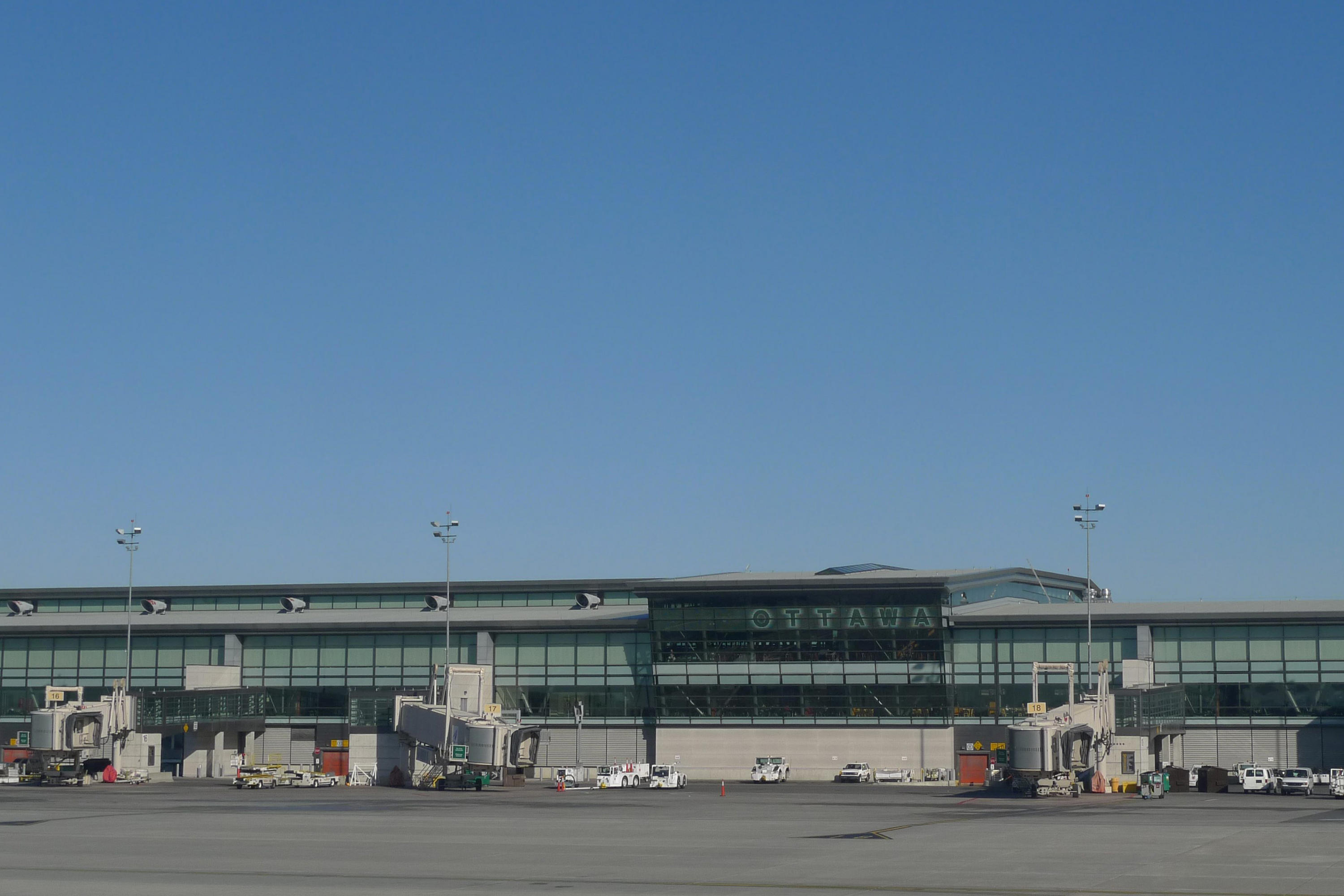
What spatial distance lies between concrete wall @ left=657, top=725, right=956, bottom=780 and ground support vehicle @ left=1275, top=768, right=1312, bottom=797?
90.6 ft

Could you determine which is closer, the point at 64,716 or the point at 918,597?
the point at 64,716

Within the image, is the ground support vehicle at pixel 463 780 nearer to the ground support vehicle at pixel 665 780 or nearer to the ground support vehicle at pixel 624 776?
the ground support vehicle at pixel 624 776

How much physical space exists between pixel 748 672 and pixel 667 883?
78.7m

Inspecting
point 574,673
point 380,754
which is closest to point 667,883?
point 380,754

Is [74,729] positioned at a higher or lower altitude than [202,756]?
higher

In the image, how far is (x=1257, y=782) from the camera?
9194cm

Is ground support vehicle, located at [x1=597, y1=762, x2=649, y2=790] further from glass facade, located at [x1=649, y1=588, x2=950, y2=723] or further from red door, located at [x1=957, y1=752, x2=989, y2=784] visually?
red door, located at [x1=957, y1=752, x2=989, y2=784]

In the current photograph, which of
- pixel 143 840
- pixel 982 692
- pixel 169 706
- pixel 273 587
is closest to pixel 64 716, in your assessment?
pixel 169 706

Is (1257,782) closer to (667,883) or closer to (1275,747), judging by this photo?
(1275,747)

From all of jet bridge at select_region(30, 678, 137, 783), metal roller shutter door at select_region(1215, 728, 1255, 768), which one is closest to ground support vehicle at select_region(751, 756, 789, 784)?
metal roller shutter door at select_region(1215, 728, 1255, 768)

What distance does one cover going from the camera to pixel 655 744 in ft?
385

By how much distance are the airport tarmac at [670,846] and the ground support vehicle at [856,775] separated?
28794 mm

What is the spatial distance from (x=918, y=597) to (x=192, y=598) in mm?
68484

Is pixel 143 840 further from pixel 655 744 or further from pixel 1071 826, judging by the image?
pixel 655 744
